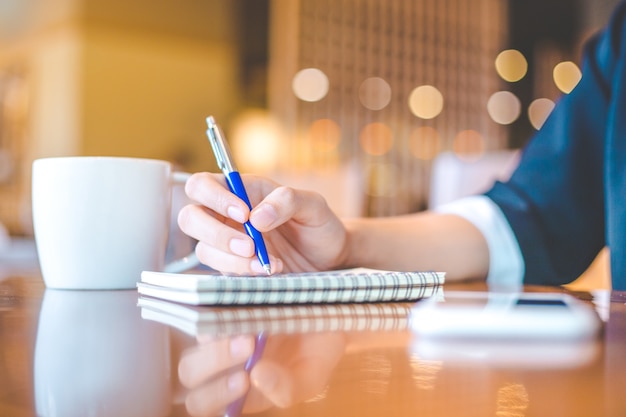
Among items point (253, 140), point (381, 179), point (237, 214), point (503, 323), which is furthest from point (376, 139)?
point (503, 323)

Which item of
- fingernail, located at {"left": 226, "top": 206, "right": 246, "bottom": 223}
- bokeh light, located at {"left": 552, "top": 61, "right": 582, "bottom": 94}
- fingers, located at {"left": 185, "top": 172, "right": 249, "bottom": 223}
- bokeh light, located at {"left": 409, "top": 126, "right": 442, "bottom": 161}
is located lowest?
fingernail, located at {"left": 226, "top": 206, "right": 246, "bottom": 223}

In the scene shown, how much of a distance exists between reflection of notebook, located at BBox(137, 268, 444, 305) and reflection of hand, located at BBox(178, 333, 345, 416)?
0.35 ft

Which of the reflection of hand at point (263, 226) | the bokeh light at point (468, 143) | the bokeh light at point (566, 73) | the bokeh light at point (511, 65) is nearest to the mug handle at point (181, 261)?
the reflection of hand at point (263, 226)

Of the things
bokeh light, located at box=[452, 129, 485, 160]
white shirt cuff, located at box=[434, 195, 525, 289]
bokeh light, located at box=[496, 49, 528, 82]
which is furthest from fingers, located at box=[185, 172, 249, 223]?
bokeh light, located at box=[496, 49, 528, 82]

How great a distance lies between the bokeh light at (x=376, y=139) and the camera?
524cm

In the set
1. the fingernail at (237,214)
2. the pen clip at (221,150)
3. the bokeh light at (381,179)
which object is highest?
the pen clip at (221,150)

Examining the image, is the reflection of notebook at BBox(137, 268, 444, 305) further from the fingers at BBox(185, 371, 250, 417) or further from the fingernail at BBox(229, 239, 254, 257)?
the fingers at BBox(185, 371, 250, 417)

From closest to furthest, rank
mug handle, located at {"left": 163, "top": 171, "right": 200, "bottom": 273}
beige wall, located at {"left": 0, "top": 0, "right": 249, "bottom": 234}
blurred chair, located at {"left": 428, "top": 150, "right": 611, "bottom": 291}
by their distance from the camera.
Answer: mug handle, located at {"left": 163, "top": 171, "right": 200, "bottom": 273}
blurred chair, located at {"left": 428, "top": 150, "right": 611, "bottom": 291}
beige wall, located at {"left": 0, "top": 0, "right": 249, "bottom": 234}

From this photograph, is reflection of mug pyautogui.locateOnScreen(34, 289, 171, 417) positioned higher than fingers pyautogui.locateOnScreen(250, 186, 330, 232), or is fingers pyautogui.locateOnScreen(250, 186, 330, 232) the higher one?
fingers pyautogui.locateOnScreen(250, 186, 330, 232)

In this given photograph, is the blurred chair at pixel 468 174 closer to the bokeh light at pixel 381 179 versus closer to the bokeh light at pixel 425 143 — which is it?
the bokeh light at pixel 381 179

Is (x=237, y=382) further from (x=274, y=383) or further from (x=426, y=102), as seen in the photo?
(x=426, y=102)

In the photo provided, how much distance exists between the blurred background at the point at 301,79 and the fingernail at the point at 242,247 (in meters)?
4.27

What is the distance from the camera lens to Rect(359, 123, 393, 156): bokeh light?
5.24 meters

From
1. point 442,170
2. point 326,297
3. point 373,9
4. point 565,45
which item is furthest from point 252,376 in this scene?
point 565,45
